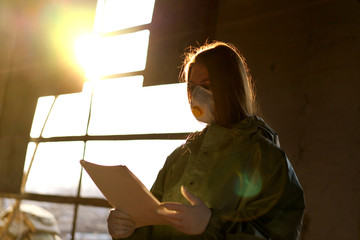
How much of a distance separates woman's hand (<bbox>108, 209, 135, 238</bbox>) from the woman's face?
0.38 meters

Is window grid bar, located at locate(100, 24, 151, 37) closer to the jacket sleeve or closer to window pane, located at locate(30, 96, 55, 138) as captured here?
window pane, located at locate(30, 96, 55, 138)

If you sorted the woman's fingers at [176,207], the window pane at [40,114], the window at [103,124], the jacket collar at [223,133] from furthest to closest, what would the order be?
1. the window pane at [40,114]
2. the window at [103,124]
3. the jacket collar at [223,133]
4. the woman's fingers at [176,207]

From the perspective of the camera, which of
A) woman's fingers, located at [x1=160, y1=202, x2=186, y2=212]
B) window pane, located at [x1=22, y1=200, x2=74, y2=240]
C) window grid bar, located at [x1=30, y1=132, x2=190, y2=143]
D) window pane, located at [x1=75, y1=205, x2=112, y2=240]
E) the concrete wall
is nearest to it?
woman's fingers, located at [x1=160, y1=202, x2=186, y2=212]

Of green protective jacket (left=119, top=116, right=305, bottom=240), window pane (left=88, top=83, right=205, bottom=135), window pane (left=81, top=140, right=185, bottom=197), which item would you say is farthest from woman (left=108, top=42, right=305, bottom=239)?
window pane (left=81, top=140, right=185, bottom=197)

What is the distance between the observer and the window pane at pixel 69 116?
9.66 ft

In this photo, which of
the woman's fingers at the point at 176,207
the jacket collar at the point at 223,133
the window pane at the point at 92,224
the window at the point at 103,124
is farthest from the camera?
the window pane at the point at 92,224

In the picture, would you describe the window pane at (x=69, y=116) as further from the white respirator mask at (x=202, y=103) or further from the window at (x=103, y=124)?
the white respirator mask at (x=202, y=103)

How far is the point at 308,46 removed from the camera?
1.88m

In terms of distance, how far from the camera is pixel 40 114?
3.25 m

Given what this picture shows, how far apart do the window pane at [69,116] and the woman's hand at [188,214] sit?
6.55ft

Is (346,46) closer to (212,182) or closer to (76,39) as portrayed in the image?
(212,182)

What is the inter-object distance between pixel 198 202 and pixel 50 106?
7.86ft

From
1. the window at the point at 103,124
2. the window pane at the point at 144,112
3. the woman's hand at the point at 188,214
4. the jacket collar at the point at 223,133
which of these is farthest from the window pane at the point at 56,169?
the woman's hand at the point at 188,214

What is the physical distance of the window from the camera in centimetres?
249
